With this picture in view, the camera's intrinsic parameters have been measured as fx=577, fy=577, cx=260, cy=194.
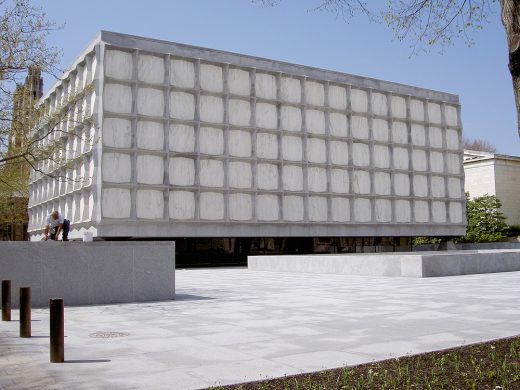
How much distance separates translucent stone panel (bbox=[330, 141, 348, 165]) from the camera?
134 feet

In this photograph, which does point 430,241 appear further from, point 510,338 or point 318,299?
point 510,338

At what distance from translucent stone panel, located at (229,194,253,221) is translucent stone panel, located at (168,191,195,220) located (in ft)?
8.82

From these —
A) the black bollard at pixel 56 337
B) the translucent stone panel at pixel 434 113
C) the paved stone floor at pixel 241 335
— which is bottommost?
the paved stone floor at pixel 241 335

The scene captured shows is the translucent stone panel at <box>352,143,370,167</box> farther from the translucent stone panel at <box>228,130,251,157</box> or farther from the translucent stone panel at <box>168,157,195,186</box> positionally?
the translucent stone panel at <box>168,157,195,186</box>

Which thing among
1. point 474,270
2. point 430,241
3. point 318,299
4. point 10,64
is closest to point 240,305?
point 318,299

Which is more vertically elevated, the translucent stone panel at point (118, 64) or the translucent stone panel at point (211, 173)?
the translucent stone panel at point (118, 64)

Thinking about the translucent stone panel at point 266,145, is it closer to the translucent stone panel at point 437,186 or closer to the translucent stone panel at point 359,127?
the translucent stone panel at point 359,127

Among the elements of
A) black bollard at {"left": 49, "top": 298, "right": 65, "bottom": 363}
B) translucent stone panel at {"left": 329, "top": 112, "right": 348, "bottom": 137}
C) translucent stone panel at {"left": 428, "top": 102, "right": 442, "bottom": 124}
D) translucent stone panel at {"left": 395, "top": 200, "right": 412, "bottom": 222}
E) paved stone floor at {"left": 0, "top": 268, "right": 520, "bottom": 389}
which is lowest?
paved stone floor at {"left": 0, "top": 268, "right": 520, "bottom": 389}

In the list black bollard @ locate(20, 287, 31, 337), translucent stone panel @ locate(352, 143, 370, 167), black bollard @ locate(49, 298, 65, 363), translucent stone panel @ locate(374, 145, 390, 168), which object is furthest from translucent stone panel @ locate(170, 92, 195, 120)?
black bollard @ locate(49, 298, 65, 363)

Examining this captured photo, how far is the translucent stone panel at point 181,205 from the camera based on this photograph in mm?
33781

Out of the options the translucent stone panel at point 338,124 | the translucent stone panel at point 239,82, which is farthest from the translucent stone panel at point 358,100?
the translucent stone panel at point 239,82

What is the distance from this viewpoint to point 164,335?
8828 mm

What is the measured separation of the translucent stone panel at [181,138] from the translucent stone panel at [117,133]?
2.52 meters

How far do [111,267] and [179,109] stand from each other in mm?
21996
